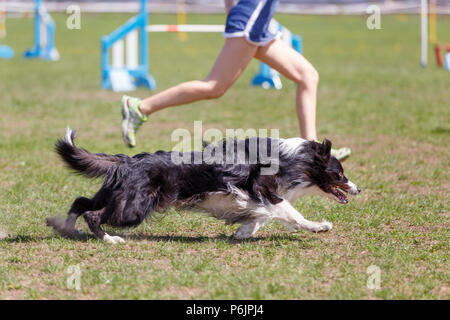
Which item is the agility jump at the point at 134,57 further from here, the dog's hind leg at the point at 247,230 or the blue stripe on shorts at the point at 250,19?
the dog's hind leg at the point at 247,230

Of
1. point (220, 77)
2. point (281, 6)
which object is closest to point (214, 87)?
point (220, 77)

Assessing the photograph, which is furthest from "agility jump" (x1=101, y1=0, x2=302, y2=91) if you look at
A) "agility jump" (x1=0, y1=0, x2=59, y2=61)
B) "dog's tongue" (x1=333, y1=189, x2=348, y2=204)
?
"dog's tongue" (x1=333, y1=189, x2=348, y2=204)

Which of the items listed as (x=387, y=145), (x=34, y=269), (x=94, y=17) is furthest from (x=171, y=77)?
(x=94, y=17)

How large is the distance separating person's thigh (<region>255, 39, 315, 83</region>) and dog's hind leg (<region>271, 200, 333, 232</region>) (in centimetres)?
116

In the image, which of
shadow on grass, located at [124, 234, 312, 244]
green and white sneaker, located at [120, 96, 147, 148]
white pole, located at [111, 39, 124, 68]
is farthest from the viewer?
white pole, located at [111, 39, 124, 68]

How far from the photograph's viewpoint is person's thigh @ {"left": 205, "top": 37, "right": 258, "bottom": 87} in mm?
4699

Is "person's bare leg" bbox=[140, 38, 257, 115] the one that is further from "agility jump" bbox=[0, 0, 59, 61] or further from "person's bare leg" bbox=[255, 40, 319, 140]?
"agility jump" bbox=[0, 0, 59, 61]

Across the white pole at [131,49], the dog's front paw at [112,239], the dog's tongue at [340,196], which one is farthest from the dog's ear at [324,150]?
the white pole at [131,49]

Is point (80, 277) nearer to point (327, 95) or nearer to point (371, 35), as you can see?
point (327, 95)

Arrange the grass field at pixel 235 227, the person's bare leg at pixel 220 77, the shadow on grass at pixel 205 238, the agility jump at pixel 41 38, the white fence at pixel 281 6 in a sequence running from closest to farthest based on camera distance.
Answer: the grass field at pixel 235 227
the shadow on grass at pixel 205 238
the person's bare leg at pixel 220 77
the agility jump at pixel 41 38
the white fence at pixel 281 6

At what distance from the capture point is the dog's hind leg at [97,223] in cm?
414
